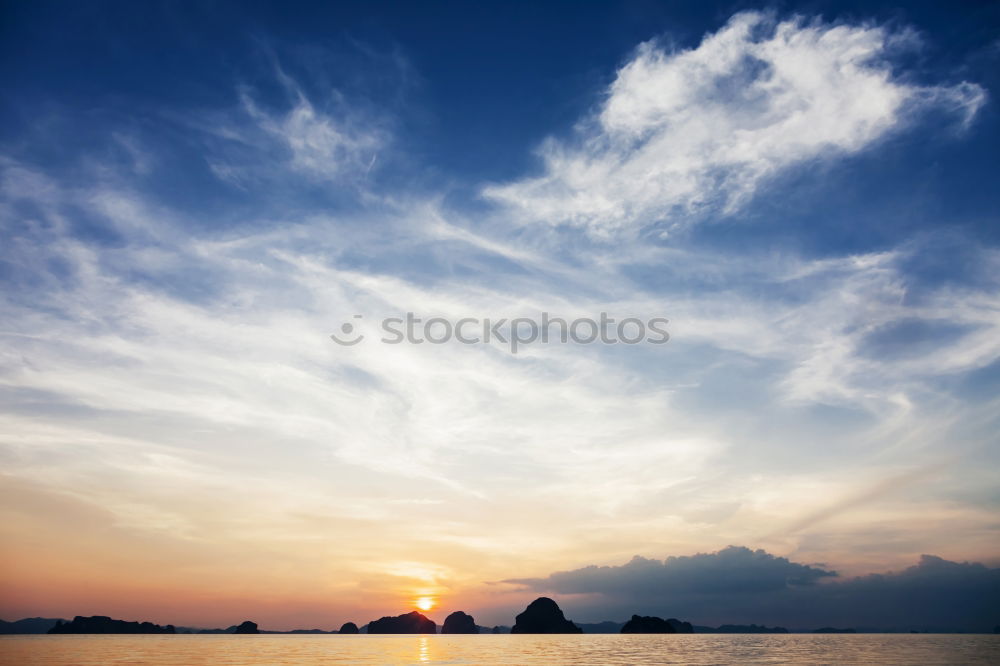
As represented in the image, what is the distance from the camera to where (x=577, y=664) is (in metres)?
127

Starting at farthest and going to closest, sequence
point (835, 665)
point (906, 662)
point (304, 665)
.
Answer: point (906, 662)
point (835, 665)
point (304, 665)

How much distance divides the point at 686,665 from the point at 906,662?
61180mm

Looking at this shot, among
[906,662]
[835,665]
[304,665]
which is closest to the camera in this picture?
[304,665]

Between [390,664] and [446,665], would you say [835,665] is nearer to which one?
[446,665]

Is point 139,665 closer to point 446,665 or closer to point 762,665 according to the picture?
point 446,665

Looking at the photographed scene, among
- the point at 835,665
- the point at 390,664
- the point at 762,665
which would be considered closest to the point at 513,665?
the point at 390,664

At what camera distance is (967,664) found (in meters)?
136

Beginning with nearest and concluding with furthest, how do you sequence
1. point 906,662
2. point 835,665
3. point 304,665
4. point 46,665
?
1. point 46,665
2. point 304,665
3. point 835,665
4. point 906,662

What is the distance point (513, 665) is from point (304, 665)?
4288 centimetres

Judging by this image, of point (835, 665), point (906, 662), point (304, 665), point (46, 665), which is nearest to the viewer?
point (46, 665)

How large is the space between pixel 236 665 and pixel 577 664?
70.6 m

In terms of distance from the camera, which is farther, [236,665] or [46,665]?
[236,665]

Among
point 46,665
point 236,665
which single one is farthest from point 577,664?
point 46,665

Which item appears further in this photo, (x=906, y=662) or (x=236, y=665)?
(x=906, y=662)
